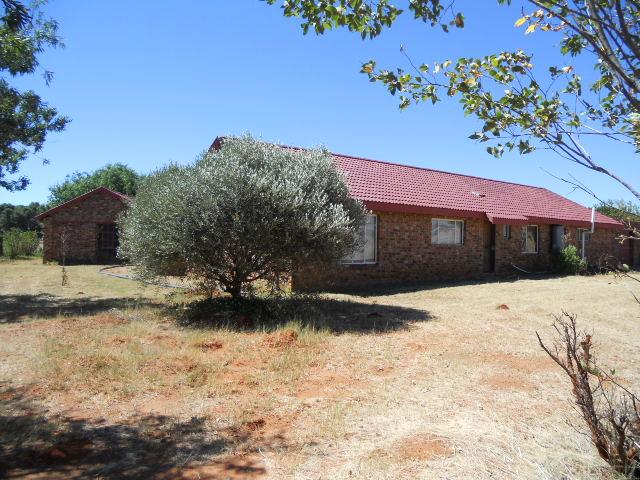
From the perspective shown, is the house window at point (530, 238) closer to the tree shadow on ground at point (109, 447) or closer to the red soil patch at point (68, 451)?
the tree shadow on ground at point (109, 447)

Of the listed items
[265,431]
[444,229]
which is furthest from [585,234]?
[265,431]

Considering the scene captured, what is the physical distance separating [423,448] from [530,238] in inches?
801

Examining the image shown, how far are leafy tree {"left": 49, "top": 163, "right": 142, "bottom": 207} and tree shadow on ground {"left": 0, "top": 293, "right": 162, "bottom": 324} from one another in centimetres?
3842

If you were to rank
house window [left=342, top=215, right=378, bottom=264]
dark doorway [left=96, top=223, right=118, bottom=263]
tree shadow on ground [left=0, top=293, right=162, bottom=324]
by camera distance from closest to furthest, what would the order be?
tree shadow on ground [left=0, top=293, right=162, bottom=324]
house window [left=342, top=215, right=378, bottom=264]
dark doorway [left=96, top=223, right=118, bottom=263]

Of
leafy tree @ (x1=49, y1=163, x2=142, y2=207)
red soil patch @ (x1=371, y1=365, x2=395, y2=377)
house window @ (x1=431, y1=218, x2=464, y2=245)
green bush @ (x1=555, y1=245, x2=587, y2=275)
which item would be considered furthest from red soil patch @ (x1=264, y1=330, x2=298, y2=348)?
leafy tree @ (x1=49, y1=163, x2=142, y2=207)

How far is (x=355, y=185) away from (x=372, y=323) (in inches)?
299

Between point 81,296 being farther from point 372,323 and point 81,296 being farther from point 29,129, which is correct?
point 372,323

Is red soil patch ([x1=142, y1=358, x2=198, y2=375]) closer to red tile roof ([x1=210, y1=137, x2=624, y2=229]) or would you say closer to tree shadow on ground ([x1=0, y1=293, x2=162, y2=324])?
tree shadow on ground ([x1=0, y1=293, x2=162, y2=324])

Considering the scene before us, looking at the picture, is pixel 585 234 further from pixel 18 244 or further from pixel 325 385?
pixel 18 244

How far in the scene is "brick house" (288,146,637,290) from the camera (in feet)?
51.7

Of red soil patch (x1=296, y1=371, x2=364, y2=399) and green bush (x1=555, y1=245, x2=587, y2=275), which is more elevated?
green bush (x1=555, y1=245, x2=587, y2=275)

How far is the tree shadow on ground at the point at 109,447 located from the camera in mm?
3756

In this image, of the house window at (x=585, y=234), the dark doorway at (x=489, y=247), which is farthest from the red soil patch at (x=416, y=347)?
the house window at (x=585, y=234)

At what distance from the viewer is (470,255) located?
1889cm
